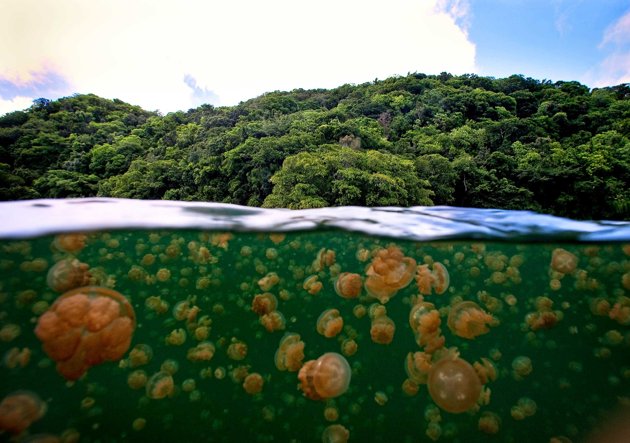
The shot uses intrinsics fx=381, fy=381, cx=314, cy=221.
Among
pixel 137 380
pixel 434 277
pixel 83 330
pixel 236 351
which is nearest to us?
pixel 83 330

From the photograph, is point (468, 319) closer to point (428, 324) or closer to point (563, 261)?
point (428, 324)

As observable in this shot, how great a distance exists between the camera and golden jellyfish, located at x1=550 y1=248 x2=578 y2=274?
6.99 m

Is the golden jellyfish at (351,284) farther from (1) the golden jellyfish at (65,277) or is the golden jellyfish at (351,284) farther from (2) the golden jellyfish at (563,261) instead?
(2) the golden jellyfish at (563,261)

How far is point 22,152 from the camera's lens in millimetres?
33062

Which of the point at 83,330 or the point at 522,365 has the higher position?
the point at 83,330

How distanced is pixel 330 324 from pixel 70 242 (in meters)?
4.44

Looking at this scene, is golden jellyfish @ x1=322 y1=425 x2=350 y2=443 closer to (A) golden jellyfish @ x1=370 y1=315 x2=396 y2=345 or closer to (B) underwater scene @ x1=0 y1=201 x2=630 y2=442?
(B) underwater scene @ x1=0 y1=201 x2=630 y2=442

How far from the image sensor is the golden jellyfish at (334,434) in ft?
14.8

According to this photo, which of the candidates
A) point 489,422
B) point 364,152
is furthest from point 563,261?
point 364,152

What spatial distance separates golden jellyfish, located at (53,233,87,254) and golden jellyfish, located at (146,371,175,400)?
3.00 meters

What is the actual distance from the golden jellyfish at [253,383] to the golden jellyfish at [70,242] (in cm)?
359

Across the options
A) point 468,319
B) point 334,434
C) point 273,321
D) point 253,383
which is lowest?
point 334,434

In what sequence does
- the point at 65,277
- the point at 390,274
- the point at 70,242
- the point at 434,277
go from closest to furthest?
1. the point at 65,277
2. the point at 390,274
3. the point at 434,277
4. the point at 70,242

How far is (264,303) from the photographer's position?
553 cm
